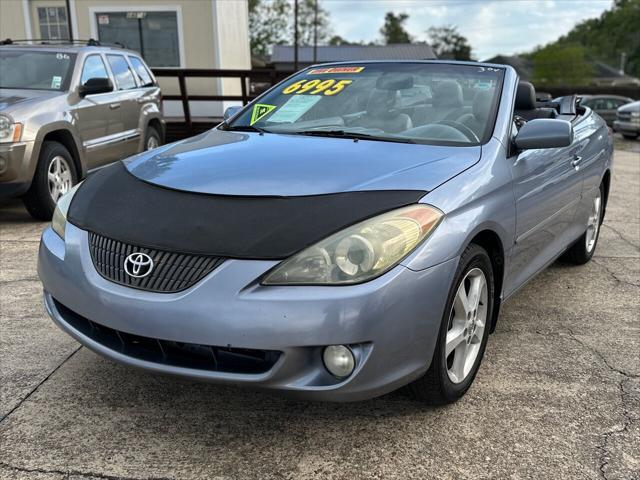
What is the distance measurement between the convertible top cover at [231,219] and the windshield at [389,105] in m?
0.91

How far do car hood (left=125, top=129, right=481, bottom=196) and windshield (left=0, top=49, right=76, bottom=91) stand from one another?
395 cm

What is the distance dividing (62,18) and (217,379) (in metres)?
13.6

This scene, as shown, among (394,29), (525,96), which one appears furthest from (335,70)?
(394,29)

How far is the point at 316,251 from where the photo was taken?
7.30 feet

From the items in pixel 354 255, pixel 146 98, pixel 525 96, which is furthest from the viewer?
pixel 146 98

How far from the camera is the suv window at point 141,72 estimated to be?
8.26 m

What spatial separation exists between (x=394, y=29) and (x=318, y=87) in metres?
112

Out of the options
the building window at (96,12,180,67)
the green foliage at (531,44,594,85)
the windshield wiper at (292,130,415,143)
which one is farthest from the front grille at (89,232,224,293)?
the green foliage at (531,44,594,85)

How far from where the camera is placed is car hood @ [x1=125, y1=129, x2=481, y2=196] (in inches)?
101

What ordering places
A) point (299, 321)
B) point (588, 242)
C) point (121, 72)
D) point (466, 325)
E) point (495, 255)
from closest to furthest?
point (299, 321)
point (466, 325)
point (495, 255)
point (588, 242)
point (121, 72)

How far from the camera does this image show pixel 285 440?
8.18ft

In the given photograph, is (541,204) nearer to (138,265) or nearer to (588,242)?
(588,242)

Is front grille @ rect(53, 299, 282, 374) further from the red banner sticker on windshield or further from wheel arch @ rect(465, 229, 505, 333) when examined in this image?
the red banner sticker on windshield

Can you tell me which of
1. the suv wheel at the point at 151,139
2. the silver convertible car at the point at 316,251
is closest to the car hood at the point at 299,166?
the silver convertible car at the point at 316,251
